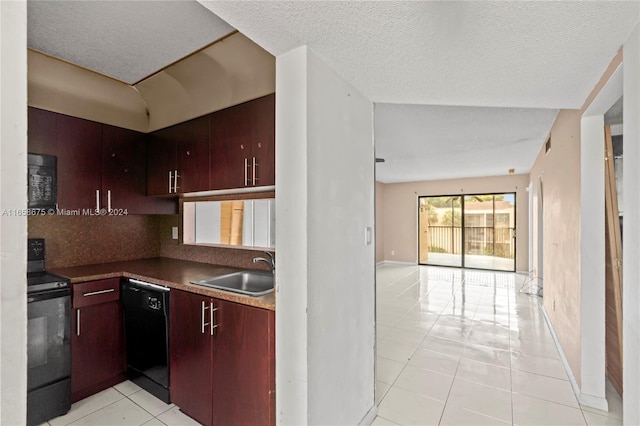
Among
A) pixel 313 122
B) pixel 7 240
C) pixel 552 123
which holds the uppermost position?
pixel 552 123

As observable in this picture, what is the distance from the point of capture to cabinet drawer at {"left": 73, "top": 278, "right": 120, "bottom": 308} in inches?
89.2

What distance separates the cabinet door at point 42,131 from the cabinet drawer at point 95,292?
3.62ft

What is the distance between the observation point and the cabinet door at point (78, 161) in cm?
246

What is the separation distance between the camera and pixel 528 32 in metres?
1.29

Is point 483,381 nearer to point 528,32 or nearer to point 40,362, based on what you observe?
point 528,32

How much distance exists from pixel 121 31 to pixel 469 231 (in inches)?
330

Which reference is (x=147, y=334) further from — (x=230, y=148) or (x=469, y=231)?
(x=469, y=231)

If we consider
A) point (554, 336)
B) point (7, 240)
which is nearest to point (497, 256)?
point (554, 336)

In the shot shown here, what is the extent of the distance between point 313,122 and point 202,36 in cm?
115

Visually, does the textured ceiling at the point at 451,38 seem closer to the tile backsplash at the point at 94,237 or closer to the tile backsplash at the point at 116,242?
the tile backsplash at the point at 116,242

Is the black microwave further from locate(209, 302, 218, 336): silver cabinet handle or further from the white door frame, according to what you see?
the white door frame

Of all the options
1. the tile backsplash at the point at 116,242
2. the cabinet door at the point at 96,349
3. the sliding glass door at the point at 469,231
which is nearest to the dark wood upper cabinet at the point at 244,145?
the tile backsplash at the point at 116,242

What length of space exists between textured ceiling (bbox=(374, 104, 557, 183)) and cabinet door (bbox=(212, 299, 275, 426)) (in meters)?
2.34

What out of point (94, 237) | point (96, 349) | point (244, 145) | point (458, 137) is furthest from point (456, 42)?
point (94, 237)
